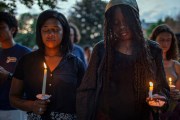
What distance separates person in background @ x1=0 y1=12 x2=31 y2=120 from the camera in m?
3.78

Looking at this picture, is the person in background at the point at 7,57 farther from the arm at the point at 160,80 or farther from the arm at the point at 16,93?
the arm at the point at 160,80

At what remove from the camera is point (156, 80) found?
2.66 metres

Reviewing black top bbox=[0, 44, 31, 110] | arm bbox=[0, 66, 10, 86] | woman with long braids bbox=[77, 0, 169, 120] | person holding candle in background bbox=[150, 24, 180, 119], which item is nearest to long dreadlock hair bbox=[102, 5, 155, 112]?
woman with long braids bbox=[77, 0, 169, 120]

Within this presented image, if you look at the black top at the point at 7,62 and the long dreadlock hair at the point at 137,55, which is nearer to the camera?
the long dreadlock hair at the point at 137,55

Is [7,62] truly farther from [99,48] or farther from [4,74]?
[99,48]

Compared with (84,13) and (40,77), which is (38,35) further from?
(84,13)

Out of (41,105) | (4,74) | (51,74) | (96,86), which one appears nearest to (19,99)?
(51,74)

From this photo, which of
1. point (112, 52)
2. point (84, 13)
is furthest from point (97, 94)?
point (84, 13)

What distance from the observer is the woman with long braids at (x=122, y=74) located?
2.64m

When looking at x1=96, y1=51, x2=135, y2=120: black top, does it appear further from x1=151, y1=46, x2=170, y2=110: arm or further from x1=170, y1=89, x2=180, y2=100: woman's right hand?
x1=170, y1=89, x2=180, y2=100: woman's right hand

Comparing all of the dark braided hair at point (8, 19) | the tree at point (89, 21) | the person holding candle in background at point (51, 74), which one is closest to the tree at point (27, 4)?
the dark braided hair at point (8, 19)

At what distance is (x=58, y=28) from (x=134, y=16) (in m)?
0.75

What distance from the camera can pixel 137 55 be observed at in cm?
271

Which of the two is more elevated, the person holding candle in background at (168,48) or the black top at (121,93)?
the person holding candle in background at (168,48)
